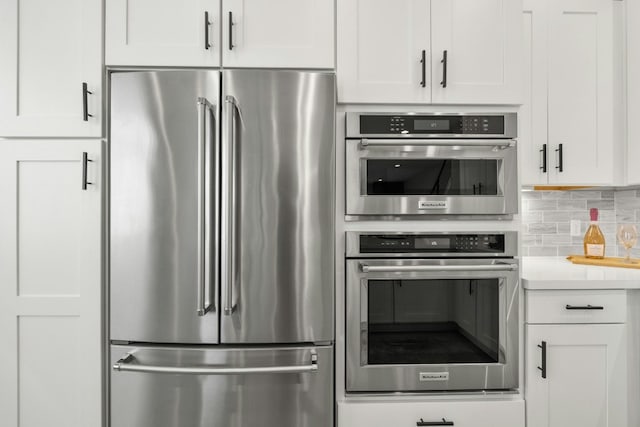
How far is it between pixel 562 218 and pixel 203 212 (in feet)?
6.90

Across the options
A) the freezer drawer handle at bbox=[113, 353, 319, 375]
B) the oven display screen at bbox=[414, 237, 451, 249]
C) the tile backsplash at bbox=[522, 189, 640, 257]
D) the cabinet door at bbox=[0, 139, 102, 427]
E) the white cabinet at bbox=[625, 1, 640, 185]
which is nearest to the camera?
the freezer drawer handle at bbox=[113, 353, 319, 375]

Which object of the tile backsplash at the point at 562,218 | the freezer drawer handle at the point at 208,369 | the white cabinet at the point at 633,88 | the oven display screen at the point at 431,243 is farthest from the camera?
the tile backsplash at the point at 562,218

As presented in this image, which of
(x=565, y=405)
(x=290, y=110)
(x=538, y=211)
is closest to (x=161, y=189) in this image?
(x=290, y=110)

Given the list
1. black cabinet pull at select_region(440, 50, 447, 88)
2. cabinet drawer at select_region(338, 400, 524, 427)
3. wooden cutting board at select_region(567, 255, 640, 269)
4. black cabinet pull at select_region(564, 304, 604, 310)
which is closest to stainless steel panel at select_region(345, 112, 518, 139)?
black cabinet pull at select_region(440, 50, 447, 88)

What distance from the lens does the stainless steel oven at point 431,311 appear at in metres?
1.67

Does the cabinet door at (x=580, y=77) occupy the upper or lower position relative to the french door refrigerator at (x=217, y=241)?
upper

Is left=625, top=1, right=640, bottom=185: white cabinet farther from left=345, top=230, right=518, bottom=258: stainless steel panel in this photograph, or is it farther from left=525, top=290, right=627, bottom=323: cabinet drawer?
left=345, top=230, right=518, bottom=258: stainless steel panel

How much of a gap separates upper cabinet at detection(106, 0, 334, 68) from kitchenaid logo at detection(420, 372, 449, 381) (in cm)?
134

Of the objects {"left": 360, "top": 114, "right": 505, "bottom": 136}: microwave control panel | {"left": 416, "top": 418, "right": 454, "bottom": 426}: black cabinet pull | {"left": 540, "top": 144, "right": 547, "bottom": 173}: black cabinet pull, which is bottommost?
{"left": 416, "top": 418, "right": 454, "bottom": 426}: black cabinet pull

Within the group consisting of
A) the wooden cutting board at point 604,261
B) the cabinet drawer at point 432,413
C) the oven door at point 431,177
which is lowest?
the cabinet drawer at point 432,413

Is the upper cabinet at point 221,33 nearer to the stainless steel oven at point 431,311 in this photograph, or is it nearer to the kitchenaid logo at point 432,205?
the kitchenaid logo at point 432,205

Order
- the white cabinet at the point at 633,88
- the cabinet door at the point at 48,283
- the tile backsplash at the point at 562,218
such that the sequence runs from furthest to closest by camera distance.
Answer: the tile backsplash at the point at 562,218
the white cabinet at the point at 633,88
the cabinet door at the point at 48,283

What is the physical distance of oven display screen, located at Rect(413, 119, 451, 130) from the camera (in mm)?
1715

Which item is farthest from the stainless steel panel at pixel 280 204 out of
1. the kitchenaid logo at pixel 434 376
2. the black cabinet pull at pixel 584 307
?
the black cabinet pull at pixel 584 307
